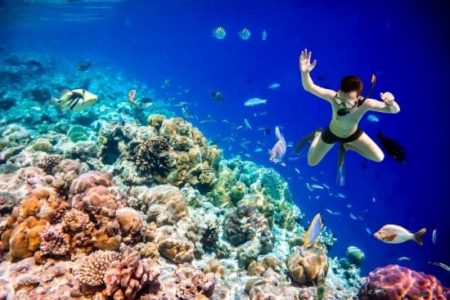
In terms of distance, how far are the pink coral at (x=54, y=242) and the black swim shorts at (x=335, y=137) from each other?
5.18m

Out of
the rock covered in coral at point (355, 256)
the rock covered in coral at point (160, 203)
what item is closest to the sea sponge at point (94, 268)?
the rock covered in coral at point (160, 203)

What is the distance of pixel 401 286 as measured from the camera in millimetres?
6348

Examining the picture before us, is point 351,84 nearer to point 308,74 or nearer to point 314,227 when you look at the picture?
point 308,74

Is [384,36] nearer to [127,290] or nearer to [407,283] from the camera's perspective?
[407,283]

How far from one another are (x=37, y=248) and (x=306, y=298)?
202 inches

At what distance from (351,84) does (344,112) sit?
56 centimetres

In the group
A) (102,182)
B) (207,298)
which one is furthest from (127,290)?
(102,182)

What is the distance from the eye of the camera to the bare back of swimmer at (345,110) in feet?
16.6

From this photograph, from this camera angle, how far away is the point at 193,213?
9.02 metres

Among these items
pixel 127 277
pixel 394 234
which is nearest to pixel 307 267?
pixel 394 234

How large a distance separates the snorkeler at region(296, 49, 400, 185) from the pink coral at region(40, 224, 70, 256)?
476 centimetres

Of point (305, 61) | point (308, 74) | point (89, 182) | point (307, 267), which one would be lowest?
point (307, 267)

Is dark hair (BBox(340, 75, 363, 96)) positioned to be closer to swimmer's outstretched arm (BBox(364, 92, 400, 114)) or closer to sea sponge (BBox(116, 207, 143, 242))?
swimmer's outstretched arm (BBox(364, 92, 400, 114))

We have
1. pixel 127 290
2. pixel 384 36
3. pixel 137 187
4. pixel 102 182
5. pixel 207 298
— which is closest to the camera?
pixel 127 290
